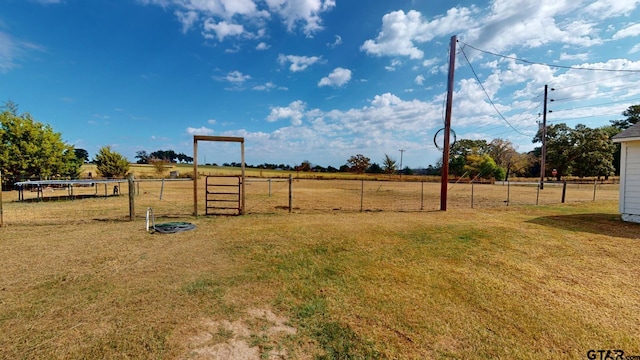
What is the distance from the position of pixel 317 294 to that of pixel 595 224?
9662 mm

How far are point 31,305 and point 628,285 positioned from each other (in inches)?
313

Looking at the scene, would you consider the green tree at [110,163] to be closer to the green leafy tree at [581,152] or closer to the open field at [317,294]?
the open field at [317,294]

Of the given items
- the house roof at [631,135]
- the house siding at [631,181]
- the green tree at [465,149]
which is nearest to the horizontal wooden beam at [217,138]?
the house roof at [631,135]

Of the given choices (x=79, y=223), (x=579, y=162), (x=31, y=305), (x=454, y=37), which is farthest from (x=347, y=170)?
(x=31, y=305)

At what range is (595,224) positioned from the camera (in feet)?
26.3

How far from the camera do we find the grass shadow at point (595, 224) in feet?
22.9

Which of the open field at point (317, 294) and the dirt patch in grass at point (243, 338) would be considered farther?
the open field at point (317, 294)

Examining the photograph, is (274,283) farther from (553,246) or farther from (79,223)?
(79,223)

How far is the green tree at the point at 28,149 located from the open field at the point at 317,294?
1431 centimetres

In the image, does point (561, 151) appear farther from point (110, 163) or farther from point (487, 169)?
point (110, 163)

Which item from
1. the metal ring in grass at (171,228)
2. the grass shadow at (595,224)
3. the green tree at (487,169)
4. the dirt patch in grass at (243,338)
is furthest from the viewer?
the green tree at (487,169)

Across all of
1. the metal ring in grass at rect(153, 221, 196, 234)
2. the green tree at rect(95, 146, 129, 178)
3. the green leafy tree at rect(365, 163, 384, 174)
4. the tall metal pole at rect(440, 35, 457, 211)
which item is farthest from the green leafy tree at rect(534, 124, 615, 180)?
the green tree at rect(95, 146, 129, 178)

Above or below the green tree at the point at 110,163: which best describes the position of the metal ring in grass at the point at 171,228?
below

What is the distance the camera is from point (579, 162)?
3988cm
